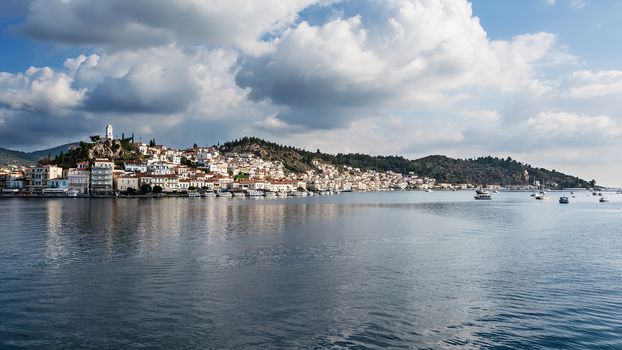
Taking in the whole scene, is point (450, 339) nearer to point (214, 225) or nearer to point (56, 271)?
point (56, 271)

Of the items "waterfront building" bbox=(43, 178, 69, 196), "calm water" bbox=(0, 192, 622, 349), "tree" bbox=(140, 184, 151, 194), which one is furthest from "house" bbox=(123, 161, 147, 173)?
"calm water" bbox=(0, 192, 622, 349)

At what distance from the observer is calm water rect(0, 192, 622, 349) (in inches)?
507

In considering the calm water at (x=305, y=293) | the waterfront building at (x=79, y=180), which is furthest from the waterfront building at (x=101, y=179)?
the calm water at (x=305, y=293)

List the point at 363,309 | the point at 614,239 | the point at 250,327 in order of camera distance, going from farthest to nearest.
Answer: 1. the point at 614,239
2. the point at 363,309
3. the point at 250,327

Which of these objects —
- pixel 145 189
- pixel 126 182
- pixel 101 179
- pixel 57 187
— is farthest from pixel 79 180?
pixel 145 189

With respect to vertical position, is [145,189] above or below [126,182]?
below

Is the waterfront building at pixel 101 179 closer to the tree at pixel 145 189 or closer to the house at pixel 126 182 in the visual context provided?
the house at pixel 126 182

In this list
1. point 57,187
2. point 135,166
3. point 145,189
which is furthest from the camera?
point 135,166

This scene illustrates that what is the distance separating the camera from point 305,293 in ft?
57.1

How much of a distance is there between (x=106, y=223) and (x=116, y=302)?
29.7 metres

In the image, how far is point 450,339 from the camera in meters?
12.7

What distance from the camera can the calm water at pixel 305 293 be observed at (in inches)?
507

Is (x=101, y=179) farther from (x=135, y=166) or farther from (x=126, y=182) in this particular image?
(x=135, y=166)

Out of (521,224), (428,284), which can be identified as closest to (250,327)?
(428,284)
